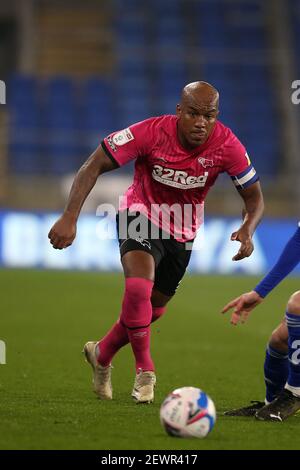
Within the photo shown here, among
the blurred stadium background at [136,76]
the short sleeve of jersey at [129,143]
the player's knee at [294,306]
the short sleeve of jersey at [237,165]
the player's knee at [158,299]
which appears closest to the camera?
the player's knee at [294,306]

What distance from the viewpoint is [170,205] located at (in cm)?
743

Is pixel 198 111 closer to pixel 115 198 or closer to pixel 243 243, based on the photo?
pixel 243 243

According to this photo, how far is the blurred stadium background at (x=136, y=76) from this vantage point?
24.5 metres

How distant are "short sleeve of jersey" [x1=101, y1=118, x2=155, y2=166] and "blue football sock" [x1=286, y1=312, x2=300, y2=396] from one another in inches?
64.7

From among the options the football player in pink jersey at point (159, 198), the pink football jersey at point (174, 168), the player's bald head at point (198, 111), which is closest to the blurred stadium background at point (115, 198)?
the football player in pink jersey at point (159, 198)

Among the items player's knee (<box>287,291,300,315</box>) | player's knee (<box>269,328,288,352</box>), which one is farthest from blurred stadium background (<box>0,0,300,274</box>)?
player's knee (<box>287,291,300,315</box>)

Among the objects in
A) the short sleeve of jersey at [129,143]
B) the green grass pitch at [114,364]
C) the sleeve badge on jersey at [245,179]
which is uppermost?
the short sleeve of jersey at [129,143]

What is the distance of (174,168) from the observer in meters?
7.30

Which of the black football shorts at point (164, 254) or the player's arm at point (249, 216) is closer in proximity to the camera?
the player's arm at point (249, 216)

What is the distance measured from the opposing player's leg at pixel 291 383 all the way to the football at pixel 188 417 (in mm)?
908

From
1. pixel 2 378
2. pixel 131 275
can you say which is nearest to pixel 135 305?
pixel 131 275

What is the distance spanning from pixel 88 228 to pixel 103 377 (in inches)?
513

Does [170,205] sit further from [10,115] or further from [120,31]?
[120,31]

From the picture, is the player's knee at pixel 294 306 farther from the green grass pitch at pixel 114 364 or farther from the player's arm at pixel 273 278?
the green grass pitch at pixel 114 364
